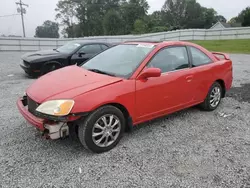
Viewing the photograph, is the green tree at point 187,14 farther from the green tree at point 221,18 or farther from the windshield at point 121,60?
the windshield at point 121,60

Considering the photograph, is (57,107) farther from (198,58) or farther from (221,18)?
(221,18)

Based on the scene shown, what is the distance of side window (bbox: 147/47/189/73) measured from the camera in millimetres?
3778

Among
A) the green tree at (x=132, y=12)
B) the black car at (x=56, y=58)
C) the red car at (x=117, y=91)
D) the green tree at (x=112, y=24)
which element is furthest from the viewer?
the green tree at (x=132, y=12)

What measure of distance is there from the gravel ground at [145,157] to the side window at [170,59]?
102cm

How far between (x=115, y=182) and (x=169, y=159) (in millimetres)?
845

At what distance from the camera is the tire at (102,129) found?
3.01m

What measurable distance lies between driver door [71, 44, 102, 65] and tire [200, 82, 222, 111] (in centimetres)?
480

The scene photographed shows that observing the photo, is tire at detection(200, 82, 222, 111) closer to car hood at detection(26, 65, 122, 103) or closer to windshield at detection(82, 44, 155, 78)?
windshield at detection(82, 44, 155, 78)

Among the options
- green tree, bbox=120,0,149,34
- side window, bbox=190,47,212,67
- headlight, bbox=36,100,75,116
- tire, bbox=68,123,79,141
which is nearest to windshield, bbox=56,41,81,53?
side window, bbox=190,47,212,67

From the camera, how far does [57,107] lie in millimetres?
2850

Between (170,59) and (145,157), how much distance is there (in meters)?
1.77

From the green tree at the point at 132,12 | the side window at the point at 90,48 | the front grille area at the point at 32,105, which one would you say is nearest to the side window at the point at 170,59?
the front grille area at the point at 32,105

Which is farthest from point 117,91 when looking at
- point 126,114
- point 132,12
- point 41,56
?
point 132,12

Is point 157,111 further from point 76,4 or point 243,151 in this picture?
point 76,4
